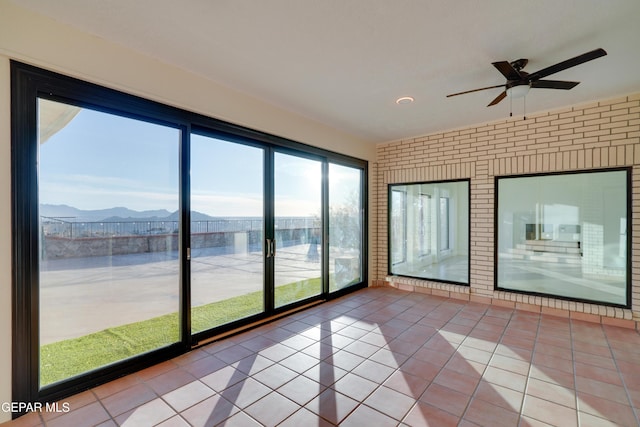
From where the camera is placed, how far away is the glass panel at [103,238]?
219cm

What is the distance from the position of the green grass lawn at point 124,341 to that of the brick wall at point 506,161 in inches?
122

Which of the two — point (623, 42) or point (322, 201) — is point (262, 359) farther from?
point (623, 42)

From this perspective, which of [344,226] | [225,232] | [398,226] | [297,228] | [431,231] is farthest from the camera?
[398,226]

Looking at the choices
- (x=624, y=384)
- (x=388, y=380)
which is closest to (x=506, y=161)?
(x=624, y=384)

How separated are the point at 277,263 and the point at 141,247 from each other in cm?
167

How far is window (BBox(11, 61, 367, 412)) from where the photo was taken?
206cm

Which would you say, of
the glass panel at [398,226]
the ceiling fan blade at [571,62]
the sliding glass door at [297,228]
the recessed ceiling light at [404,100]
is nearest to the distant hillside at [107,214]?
the sliding glass door at [297,228]

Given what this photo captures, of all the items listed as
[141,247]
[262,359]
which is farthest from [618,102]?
[141,247]

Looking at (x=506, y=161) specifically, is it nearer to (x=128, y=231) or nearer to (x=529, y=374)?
(x=529, y=374)

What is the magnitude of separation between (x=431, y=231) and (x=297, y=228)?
2.63 m

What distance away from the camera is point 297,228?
13.8ft

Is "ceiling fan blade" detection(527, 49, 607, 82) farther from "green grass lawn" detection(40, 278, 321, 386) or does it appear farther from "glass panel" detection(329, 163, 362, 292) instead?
"green grass lawn" detection(40, 278, 321, 386)

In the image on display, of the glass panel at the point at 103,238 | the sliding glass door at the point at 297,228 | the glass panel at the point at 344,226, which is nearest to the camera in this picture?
the glass panel at the point at 103,238

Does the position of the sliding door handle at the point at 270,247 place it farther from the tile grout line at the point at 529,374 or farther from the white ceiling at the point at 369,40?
the tile grout line at the point at 529,374
